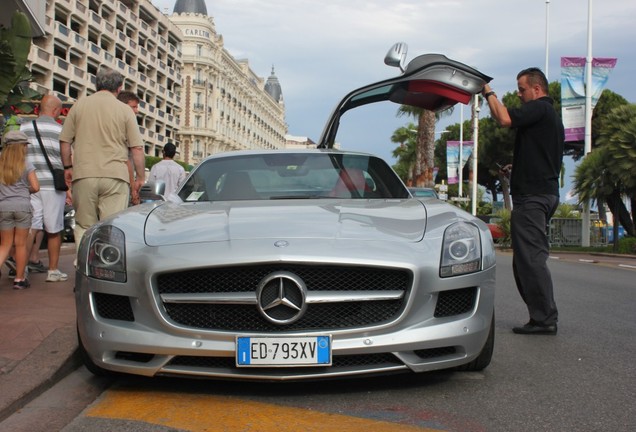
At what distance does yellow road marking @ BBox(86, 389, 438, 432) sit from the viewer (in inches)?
118

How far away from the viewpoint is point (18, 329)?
4715 millimetres

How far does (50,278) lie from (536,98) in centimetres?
494

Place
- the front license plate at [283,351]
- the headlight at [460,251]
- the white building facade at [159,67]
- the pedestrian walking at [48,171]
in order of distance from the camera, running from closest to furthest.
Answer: the front license plate at [283,351] → the headlight at [460,251] → the pedestrian walking at [48,171] → the white building facade at [159,67]

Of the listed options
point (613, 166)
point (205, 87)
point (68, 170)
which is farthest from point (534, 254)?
point (205, 87)

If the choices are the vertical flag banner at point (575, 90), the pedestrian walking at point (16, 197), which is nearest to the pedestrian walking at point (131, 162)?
the pedestrian walking at point (16, 197)

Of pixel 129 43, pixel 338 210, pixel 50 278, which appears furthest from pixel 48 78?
pixel 338 210

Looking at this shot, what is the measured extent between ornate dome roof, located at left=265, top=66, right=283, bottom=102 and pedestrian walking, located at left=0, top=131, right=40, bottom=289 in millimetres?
166600

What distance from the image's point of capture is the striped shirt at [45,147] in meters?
7.43

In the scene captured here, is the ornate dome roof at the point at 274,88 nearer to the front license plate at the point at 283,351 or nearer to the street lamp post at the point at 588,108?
the street lamp post at the point at 588,108

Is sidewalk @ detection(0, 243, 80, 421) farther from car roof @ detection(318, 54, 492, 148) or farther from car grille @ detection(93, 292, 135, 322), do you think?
car roof @ detection(318, 54, 492, 148)

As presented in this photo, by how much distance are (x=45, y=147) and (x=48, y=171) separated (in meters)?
0.24

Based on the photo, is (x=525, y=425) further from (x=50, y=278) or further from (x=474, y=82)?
(x=50, y=278)

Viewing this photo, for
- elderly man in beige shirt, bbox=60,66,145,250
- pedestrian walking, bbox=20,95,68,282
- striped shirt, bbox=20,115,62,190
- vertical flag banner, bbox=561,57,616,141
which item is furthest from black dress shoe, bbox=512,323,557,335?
vertical flag banner, bbox=561,57,616,141

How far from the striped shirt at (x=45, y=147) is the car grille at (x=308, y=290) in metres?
4.49
